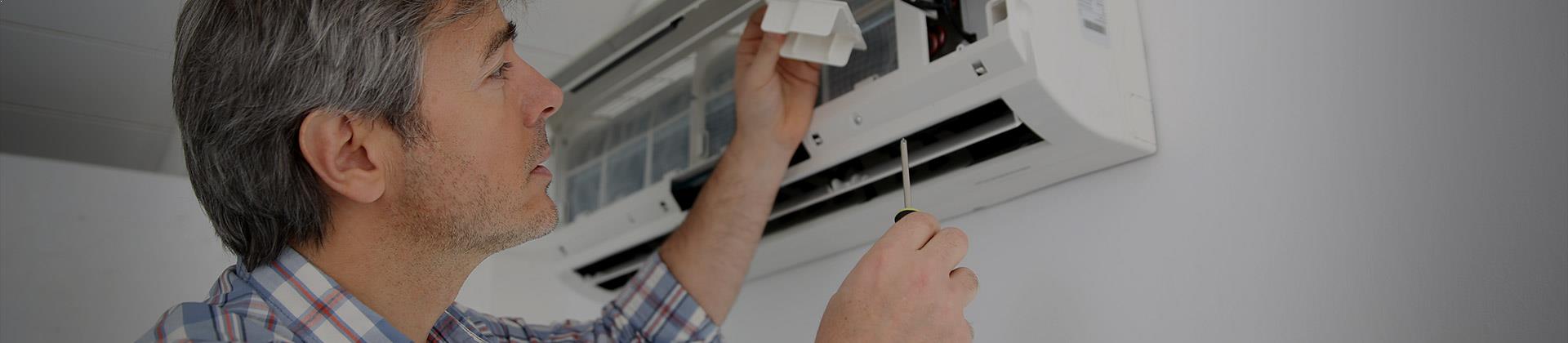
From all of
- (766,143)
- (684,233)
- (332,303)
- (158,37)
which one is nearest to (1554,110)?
(766,143)

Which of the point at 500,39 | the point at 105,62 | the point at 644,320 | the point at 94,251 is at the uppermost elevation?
the point at 500,39

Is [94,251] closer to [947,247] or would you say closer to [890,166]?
[890,166]

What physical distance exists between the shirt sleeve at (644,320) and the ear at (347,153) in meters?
0.35

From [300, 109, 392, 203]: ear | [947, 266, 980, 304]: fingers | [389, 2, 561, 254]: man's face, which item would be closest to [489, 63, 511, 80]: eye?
[389, 2, 561, 254]: man's face

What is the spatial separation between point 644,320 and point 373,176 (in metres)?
0.46

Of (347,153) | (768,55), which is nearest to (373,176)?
(347,153)

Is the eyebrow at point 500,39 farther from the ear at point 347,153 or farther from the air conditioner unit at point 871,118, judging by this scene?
the air conditioner unit at point 871,118

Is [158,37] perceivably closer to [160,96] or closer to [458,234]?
[160,96]

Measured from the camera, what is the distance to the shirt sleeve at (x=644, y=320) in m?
1.42

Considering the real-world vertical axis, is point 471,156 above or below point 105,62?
above

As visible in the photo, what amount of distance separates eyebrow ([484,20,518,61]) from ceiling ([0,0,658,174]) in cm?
16

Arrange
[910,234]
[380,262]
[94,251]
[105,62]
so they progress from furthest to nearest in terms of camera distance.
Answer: [94,251]
[105,62]
[380,262]
[910,234]

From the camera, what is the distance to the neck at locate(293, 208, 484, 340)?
43.6 inches

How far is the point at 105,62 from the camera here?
5.33 ft
